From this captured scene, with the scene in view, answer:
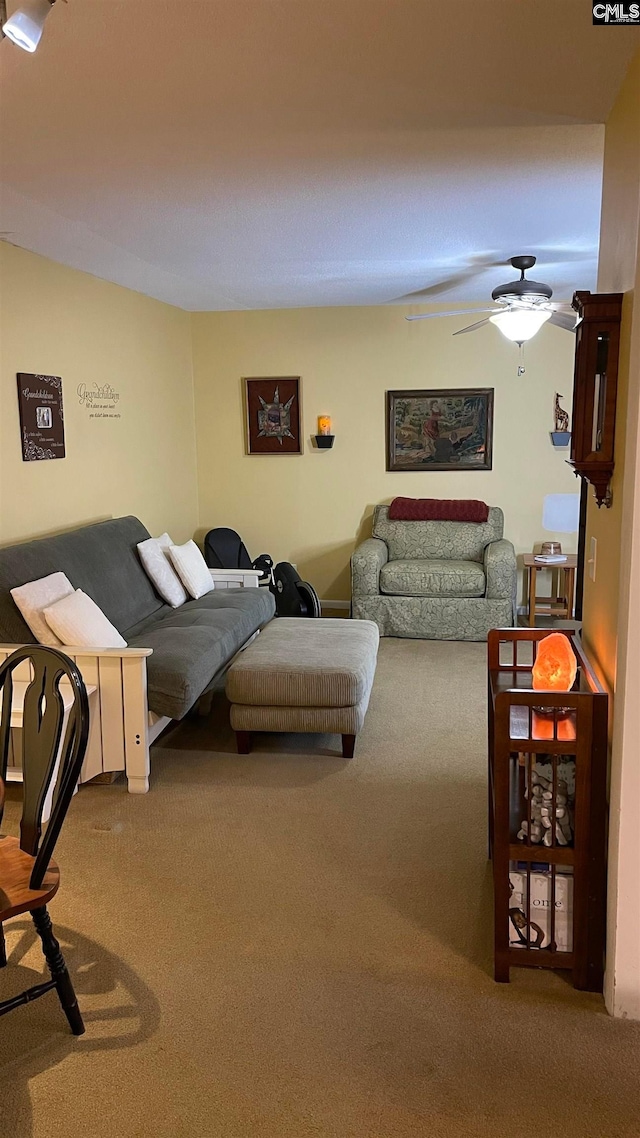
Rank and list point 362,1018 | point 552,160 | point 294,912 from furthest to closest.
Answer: point 552,160 < point 294,912 < point 362,1018

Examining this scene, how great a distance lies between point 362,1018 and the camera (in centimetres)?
226

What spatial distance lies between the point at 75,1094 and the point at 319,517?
526 centimetres

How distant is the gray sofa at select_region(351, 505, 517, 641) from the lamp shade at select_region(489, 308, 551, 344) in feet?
5.63

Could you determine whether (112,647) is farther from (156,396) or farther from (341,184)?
(156,396)

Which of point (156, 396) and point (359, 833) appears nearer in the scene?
point (359, 833)

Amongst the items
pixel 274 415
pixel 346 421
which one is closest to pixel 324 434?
pixel 346 421

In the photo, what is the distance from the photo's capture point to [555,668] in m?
2.54

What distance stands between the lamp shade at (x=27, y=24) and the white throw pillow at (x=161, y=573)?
3531 millimetres

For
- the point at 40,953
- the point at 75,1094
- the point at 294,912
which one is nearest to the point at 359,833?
the point at 294,912

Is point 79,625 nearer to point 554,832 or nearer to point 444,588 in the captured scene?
point 554,832

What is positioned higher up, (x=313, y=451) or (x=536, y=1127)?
(x=313, y=451)

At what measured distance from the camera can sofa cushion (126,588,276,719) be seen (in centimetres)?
372

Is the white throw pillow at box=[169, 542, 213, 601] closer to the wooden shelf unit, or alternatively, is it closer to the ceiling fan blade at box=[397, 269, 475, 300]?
the ceiling fan blade at box=[397, 269, 475, 300]

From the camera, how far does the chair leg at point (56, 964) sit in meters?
2.11
